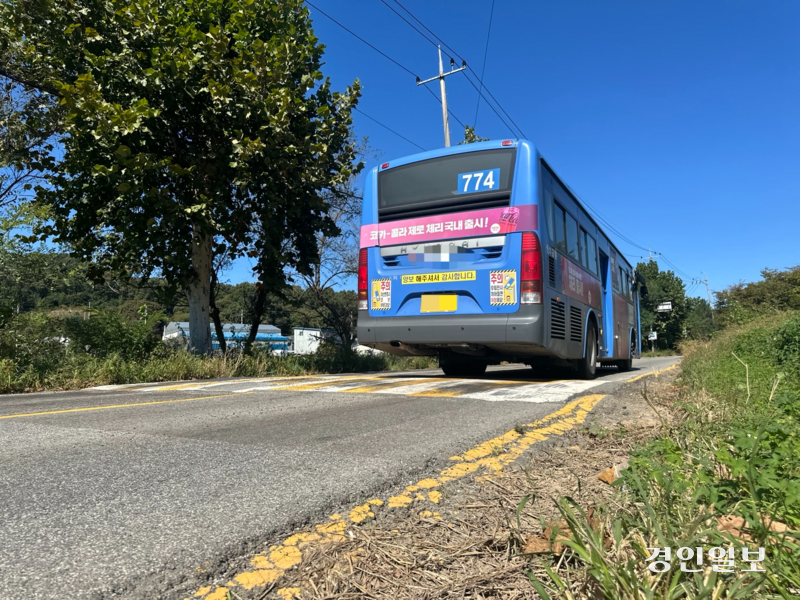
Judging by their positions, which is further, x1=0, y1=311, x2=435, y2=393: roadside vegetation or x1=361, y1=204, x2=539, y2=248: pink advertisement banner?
x1=0, y1=311, x2=435, y2=393: roadside vegetation

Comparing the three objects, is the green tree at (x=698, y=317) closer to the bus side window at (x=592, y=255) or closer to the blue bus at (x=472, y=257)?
the bus side window at (x=592, y=255)

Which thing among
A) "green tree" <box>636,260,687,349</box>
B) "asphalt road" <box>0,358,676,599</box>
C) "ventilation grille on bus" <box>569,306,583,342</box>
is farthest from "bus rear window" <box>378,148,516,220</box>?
"green tree" <box>636,260,687,349</box>

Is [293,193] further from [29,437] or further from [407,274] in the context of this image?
[29,437]

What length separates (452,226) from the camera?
311 inches

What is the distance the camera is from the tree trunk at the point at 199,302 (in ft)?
37.8

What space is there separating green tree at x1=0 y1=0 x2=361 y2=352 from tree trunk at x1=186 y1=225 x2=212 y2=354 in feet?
0.10

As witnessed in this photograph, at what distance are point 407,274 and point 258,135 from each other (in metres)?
4.35

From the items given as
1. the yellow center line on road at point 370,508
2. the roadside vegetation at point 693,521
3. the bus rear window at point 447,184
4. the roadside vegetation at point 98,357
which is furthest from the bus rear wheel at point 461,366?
the roadside vegetation at point 693,521

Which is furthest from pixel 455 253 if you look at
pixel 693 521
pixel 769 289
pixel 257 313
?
pixel 769 289

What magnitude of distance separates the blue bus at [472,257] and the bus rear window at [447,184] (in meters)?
0.02

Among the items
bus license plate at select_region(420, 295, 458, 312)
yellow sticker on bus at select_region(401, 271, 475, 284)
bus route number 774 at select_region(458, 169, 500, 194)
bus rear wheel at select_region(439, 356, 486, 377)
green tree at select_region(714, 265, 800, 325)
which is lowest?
bus rear wheel at select_region(439, 356, 486, 377)

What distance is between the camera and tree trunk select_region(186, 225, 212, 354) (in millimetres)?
11508

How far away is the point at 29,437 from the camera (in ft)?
11.2

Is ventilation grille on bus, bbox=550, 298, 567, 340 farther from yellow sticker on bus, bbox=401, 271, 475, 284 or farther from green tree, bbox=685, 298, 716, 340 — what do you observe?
green tree, bbox=685, 298, 716, 340
